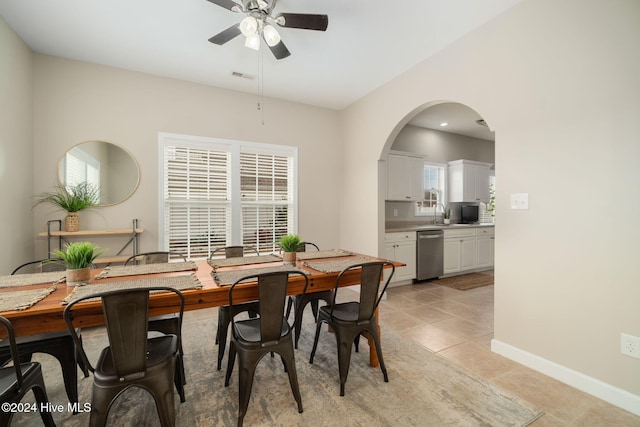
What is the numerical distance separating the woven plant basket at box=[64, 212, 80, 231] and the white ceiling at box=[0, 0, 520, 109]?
1787mm

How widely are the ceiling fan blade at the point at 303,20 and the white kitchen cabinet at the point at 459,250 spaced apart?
4.02m

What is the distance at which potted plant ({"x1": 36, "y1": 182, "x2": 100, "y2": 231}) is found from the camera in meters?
3.05

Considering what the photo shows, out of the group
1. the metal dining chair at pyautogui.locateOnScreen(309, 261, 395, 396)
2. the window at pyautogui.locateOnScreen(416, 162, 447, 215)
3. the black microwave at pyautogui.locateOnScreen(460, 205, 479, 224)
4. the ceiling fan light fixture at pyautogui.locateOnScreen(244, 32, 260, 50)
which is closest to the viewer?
the metal dining chair at pyautogui.locateOnScreen(309, 261, 395, 396)

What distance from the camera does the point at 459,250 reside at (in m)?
5.13

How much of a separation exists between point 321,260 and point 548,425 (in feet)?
5.94

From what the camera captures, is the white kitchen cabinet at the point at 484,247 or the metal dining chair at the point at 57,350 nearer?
the metal dining chair at the point at 57,350

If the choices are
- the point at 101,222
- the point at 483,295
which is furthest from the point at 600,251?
the point at 101,222

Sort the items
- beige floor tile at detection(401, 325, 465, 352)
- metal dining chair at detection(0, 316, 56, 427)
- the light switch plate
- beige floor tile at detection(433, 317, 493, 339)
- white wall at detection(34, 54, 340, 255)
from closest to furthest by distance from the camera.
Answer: metal dining chair at detection(0, 316, 56, 427) → the light switch plate → beige floor tile at detection(401, 325, 465, 352) → beige floor tile at detection(433, 317, 493, 339) → white wall at detection(34, 54, 340, 255)

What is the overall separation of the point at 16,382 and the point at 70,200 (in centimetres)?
242

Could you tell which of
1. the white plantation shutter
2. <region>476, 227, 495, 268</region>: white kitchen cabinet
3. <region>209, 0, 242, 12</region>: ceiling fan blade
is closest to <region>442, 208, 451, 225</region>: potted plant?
<region>476, 227, 495, 268</region>: white kitchen cabinet

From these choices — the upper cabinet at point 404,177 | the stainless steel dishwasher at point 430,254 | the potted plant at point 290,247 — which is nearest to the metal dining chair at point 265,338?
the potted plant at point 290,247

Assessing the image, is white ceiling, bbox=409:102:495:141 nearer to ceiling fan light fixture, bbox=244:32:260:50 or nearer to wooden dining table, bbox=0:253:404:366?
ceiling fan light fixture, bbox=244:32:260:50

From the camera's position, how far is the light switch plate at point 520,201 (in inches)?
90.2

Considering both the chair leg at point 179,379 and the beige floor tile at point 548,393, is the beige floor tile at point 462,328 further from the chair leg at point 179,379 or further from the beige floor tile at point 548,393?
the chair leg at point 179,379
